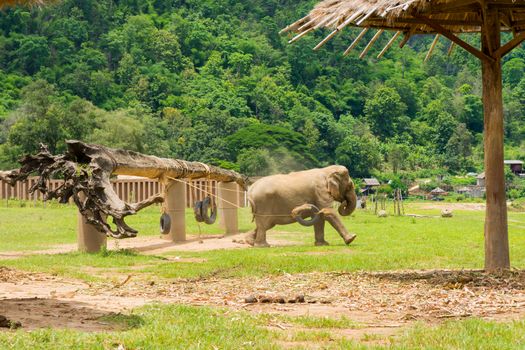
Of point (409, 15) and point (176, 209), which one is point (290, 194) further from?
point (409, 15)

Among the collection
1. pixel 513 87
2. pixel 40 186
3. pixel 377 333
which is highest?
pixel 513 87

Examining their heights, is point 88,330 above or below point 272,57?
below

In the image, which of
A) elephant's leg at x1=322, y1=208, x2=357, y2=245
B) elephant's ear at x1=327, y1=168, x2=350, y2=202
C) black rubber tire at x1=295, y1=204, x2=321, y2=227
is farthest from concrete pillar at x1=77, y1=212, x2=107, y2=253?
elephant's ear at x1=327, y1=168, x2=350, y2=202

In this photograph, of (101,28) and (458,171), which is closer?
(458,171)

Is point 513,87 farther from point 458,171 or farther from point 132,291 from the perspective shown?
point 132,291

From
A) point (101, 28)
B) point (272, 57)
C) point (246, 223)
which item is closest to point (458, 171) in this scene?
point (272, 57)

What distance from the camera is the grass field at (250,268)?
352 inches

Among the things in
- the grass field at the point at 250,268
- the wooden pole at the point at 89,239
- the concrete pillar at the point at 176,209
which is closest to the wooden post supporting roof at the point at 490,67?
the grass field at the point at 250,268

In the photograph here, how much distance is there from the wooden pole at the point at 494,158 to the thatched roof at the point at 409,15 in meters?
0.25

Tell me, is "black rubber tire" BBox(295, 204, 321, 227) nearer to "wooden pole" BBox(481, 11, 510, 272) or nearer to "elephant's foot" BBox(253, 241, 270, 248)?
"elephant's foot" BBox(253, 241, 270, 248)

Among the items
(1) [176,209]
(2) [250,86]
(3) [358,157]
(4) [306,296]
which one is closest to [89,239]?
(1) [176,209]

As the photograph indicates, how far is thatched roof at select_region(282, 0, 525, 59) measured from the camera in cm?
1424

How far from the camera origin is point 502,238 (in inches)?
584

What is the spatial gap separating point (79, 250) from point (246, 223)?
15.2 metres
